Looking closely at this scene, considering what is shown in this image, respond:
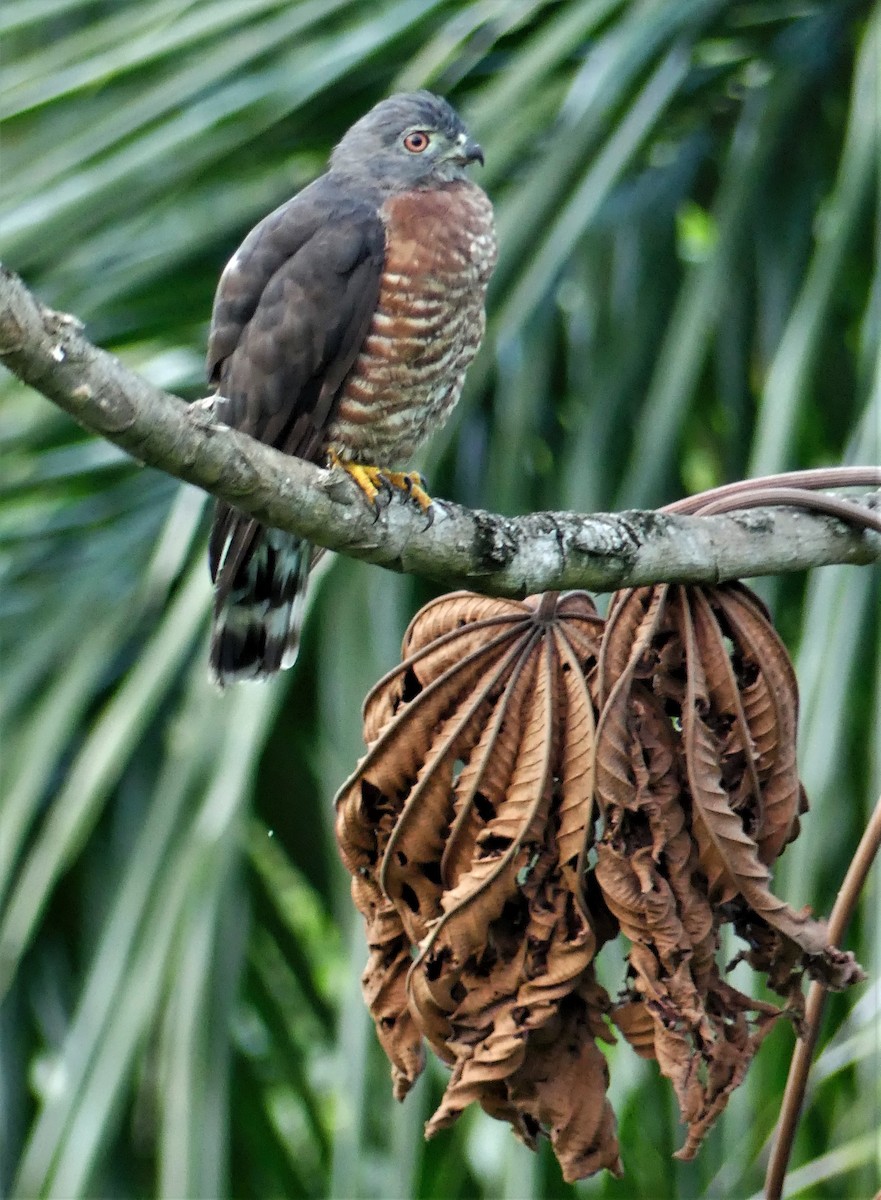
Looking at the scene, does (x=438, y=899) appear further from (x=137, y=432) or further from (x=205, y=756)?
(x=205, y=756)

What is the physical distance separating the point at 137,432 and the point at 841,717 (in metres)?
1.10

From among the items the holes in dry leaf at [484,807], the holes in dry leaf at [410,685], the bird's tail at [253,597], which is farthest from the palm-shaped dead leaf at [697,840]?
the bird's tail at [253,597]

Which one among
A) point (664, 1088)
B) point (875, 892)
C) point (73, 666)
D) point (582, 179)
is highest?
point (582, 179)

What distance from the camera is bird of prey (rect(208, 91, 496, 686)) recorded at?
2.67 meters

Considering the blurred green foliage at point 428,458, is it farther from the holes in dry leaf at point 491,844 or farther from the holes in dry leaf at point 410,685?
the holes in dry leaf at point 491,844

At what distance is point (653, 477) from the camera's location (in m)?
2.50

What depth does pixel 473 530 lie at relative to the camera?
1719mm

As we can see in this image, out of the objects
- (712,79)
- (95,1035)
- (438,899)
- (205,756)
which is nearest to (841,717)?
(438,899)

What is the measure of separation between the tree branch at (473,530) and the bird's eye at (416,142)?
1.38m

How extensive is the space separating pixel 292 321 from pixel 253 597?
476mm

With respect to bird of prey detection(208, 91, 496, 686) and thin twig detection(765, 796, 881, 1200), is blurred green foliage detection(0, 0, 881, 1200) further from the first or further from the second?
Answer: thin twig detection(765, 796, 881, 1200)

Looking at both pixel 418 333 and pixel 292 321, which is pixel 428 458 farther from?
pixel 292 321

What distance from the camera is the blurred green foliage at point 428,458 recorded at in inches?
93.7

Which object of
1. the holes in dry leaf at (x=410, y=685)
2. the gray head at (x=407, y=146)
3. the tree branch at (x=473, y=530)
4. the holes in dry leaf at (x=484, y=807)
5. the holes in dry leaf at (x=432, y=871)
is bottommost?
the holes in dry leaf at (x=432, y=871)
